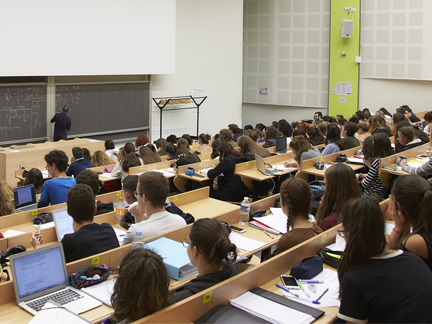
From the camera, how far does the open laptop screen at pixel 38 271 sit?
2785 mm

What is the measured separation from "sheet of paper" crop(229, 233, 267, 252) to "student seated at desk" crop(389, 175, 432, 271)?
1200mm

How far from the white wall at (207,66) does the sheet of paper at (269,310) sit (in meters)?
11.1

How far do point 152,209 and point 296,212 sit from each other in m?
1.11

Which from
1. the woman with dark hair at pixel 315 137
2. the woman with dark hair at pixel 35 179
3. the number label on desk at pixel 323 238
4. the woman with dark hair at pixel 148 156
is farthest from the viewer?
the woman with dark hair at pixel 315 137

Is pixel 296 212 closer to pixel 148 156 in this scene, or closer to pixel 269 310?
pixel 269 310

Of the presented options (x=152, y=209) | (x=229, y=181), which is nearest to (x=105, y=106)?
(x=229, y=181)

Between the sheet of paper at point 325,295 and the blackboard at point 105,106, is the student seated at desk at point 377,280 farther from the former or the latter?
the blackboard at point 105,106

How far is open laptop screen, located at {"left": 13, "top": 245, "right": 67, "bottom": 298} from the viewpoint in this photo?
9.14 feet

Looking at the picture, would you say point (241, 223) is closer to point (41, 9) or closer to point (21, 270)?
point (21, 270)

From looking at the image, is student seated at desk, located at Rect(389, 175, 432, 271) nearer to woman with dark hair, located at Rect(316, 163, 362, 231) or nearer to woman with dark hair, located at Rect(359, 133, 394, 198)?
woman with dark hair, located at Rect(316, 163, 362, 231)

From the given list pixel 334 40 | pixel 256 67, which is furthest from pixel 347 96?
pixel 256 67

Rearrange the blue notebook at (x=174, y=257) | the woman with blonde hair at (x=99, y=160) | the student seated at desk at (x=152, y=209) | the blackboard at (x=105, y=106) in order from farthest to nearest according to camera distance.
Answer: the blackboard at (x=105, y=106), the woman with blonde hair at (x=99, y=160), the student seated at desk at (x=152, y=209), the blue notebook at (x=174, y=257)

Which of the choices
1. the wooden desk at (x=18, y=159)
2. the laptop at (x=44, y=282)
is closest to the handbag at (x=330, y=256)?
the laptop at (x=44, y=282)

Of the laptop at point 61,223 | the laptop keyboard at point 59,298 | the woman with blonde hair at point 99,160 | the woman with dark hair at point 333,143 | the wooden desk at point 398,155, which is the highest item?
the woman with dark hair at point 333,143
